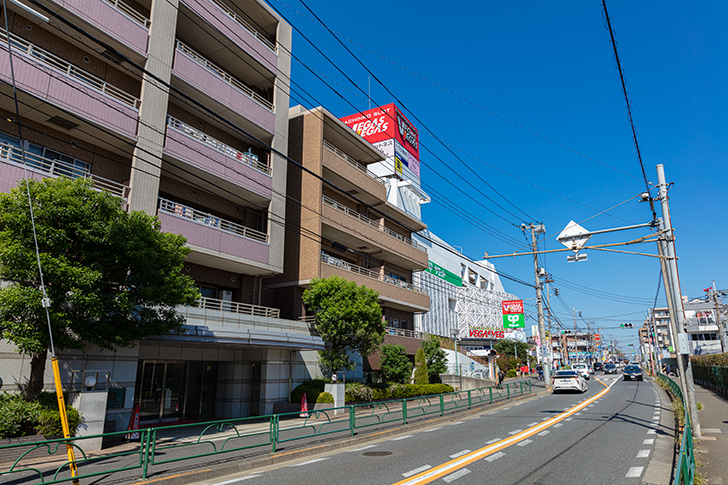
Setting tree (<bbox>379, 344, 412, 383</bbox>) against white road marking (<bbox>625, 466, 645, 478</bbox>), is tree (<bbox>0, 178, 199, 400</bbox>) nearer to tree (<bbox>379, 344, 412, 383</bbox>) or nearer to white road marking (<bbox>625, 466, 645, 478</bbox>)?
white road marking (<bbox>625, 466, 645, 478</bbox>)

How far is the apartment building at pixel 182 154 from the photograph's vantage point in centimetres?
1573

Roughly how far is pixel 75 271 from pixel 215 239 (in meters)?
8.98

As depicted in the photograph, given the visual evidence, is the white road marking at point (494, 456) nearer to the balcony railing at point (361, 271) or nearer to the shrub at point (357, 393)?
the shrub at point (357, 393)

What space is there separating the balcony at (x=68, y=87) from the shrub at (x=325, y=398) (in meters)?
Answer: 14.2

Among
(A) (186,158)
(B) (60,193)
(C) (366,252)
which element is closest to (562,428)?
(B) (60,193)

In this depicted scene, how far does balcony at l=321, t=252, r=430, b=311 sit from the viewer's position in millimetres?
27547

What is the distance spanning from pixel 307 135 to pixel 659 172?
20.0 metres

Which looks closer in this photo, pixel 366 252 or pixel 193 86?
pixel 193 86

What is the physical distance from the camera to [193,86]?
2097cm

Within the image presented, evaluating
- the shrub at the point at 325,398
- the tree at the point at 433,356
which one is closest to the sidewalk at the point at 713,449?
the shrub at the point at 325,398

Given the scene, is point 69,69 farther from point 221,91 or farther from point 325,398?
point 325,398

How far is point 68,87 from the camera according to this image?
1608cm

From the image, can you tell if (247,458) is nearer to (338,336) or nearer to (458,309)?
(338,336)

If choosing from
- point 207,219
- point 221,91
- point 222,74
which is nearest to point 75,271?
point 207,219
